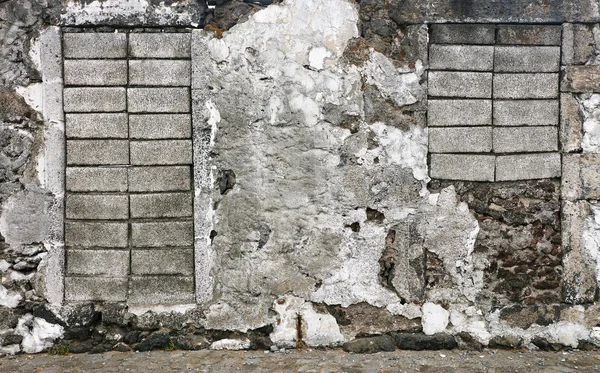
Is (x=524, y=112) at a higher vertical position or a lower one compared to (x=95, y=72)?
lower

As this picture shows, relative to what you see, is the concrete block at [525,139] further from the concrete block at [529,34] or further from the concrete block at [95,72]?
the concrete block at [95,72]

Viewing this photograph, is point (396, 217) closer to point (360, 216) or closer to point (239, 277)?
point (360, 216)

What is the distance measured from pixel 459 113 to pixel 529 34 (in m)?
0.75

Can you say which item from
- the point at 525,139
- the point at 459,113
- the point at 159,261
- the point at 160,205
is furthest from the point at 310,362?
the point at 525,139

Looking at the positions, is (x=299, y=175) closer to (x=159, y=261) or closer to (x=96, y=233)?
(x=159, y=261)

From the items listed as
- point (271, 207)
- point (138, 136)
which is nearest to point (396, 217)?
point (271, 207)

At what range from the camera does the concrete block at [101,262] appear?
3.91 meters

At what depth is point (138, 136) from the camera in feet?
12.7

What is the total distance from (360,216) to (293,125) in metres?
0.80

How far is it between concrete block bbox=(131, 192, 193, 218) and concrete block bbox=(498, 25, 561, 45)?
2.52 m

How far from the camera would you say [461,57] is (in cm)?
388

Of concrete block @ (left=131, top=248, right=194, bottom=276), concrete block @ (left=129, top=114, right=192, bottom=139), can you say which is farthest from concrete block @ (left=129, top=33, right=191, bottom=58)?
concrete block @ (left=131, top=248, right=194, bottom=276)

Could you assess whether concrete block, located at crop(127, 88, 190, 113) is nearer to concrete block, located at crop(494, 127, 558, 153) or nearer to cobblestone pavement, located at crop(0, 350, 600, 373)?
cobblestone pavement, located at crop(0, 350, 600, 373)

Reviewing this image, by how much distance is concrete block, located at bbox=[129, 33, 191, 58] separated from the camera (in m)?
3.85
